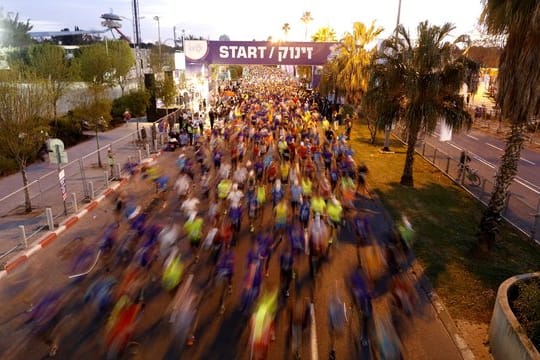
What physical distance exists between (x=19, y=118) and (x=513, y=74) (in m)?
15.2

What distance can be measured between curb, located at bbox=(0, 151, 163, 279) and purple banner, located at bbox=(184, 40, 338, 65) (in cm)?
2140

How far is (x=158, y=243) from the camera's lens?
9547 mm

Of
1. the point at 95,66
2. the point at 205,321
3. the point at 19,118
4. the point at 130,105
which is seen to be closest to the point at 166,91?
the point at 130,105

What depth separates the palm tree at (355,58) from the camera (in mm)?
33625

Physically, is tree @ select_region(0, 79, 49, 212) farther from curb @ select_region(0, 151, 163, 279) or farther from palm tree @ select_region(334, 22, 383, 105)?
palm tree @ select_region(334, 22, 383, 105)

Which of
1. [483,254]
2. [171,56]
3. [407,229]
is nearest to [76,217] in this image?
[407,229]

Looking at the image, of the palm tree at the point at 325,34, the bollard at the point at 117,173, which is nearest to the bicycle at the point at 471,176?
the bollard at the point at 117,173

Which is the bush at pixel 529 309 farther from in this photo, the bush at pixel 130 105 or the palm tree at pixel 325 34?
the palm tree at pixel 325 34

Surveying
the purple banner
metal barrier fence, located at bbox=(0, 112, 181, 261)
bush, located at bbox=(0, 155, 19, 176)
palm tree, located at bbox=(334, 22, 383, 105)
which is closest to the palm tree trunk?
metal barrier fence, located at bbox=(0, 112, 181, 261)

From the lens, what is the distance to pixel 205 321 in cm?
823

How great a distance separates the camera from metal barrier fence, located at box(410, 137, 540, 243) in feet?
43.3

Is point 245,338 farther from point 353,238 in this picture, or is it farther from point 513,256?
point 513,256

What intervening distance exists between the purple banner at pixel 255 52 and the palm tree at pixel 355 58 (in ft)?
4.29

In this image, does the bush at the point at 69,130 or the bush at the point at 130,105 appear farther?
the bush at the point at 130,105
